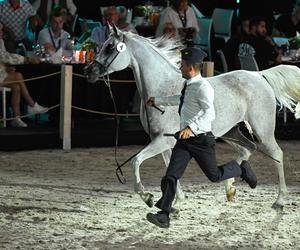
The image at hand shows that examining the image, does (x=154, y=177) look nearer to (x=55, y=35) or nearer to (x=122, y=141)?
(x=122, y=141)

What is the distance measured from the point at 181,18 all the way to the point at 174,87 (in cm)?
694

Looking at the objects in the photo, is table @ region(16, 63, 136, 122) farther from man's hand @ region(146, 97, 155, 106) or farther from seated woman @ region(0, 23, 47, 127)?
man's hand @ region(146, 97, 155, 106)

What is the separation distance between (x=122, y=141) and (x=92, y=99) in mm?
788

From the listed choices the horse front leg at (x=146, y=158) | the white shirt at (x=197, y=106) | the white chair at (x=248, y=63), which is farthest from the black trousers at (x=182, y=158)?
the white chair at (x=248, y=63)

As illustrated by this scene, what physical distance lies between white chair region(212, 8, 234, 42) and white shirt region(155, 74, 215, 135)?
37.3 ft

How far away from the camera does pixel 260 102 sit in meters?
10.2

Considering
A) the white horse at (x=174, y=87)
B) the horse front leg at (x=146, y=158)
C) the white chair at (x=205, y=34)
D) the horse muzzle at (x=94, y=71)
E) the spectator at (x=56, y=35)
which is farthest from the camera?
the white chair at (x=205, y=34)

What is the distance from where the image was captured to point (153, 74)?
9906 mm

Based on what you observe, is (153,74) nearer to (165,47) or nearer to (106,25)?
(165,47)

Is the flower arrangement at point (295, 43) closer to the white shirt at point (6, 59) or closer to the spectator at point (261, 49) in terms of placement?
the spectator at point (261, 49)

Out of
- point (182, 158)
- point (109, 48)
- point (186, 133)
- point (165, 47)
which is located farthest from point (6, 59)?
point (186, 133)

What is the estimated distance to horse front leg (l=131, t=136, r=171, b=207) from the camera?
937cm

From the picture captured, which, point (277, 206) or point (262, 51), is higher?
point (262, 51)

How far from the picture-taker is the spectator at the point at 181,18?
16391 millimetres
